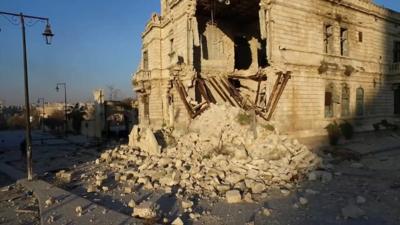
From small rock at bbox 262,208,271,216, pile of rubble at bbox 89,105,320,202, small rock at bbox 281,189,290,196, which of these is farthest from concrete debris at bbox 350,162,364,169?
small rock at bbox 262,208,271,216

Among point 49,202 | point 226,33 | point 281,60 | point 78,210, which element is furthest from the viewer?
point 226,33

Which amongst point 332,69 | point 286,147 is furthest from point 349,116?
point 286,147

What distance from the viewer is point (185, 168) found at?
567 inches

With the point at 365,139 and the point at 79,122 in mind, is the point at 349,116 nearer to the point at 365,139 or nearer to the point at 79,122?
the point at 365,139

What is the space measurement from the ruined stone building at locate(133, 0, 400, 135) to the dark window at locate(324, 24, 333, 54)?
6 cm

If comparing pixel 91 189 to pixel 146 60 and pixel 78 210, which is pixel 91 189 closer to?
pixel 78 210

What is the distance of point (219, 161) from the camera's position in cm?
1451

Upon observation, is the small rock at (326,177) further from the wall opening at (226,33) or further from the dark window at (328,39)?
the wall opening at (226,33)

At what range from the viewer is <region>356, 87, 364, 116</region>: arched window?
22869mm

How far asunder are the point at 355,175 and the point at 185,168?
22.4 ft

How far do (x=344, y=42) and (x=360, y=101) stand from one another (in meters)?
4.32

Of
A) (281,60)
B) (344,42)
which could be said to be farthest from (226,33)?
(344,42)

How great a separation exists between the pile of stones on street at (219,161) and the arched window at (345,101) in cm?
730

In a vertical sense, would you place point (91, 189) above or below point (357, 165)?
below
